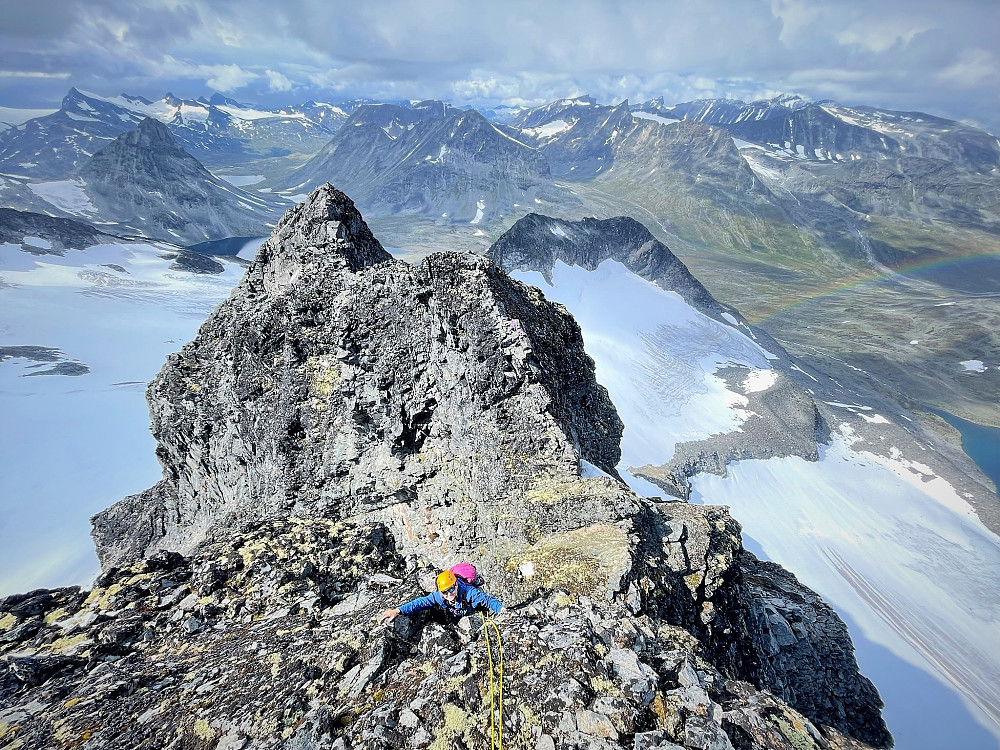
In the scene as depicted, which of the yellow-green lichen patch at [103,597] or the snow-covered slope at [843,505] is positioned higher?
the yellow-green lichen patch at [103,597]

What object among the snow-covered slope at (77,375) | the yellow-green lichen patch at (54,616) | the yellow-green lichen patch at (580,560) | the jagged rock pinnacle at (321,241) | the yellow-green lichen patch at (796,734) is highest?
the jagged rock pinnacle at (321,241)

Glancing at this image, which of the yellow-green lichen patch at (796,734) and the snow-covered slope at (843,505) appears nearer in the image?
the yellow-green lichen patch at (796,734)

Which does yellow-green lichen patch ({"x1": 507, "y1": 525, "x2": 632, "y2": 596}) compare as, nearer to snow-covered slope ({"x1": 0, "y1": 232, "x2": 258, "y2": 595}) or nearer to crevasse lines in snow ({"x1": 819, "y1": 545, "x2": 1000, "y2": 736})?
snow-covered slope ({"x1": 0, "y1": 232, "x2": 258, "y2": 595})

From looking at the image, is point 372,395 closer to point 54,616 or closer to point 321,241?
point 321,241

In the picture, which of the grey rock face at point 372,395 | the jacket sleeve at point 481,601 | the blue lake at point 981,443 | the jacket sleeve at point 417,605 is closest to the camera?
the jacket sleeve at point 417,605

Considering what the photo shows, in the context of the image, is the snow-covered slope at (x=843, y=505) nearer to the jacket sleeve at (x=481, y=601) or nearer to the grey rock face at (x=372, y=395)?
the grey rock face at (x=372, y=395)

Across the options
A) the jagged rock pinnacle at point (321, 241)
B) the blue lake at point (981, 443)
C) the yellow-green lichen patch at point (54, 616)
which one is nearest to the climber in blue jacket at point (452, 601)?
the yellow-green lichen patch at point (54, 616)

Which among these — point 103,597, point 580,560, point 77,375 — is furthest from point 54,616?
point 77,375
